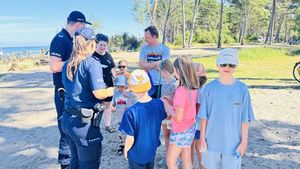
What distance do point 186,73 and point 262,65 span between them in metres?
16.9

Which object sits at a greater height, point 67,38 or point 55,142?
point 67,38

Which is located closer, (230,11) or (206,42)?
(206,42)

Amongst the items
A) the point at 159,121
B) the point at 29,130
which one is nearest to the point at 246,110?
the point at 159,121

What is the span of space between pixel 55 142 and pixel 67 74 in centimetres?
316

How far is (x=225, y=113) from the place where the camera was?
2984 mm

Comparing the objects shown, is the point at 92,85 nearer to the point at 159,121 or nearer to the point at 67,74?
the point at 67,74

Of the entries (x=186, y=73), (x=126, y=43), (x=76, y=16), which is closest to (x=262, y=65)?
(x=76, y=16)

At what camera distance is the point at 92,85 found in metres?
3.12

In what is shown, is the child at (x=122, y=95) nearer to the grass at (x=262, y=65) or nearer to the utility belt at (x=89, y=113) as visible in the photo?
the utility belt at (x=89, y=113)

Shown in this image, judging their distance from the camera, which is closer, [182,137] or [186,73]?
[186,73]

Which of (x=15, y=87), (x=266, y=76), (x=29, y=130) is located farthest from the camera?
(x=266, y=76)

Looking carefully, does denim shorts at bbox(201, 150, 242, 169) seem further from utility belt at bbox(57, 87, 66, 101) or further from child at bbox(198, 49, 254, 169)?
utility belt at bbox(57, 87, 66, 101)

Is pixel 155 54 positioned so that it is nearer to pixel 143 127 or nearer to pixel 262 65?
pixel 143 127

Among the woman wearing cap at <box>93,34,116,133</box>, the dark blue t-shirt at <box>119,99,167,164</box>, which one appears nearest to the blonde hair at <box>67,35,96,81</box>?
the dark blue t-shirt at <box>119,99,167,164</box>
